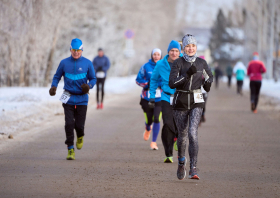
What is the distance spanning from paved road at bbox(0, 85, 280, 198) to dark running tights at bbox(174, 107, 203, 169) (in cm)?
35

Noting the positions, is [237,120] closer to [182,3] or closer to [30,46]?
[30,46]

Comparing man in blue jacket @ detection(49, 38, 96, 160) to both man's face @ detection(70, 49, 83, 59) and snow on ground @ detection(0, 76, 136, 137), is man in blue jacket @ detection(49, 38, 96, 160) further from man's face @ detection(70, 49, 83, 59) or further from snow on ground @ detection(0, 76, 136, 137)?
snow on ground @ detection(0, 76, 136, 137)

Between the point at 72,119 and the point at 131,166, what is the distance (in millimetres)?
1383

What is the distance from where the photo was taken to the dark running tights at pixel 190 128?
6.75 metres

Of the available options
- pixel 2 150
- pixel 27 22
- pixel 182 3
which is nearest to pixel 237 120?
pixel 2 150

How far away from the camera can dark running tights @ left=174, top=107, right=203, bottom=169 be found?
22.2 feet

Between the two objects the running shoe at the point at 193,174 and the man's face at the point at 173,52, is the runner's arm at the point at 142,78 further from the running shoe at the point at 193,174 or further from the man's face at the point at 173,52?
the running shoe at the point at 193,174

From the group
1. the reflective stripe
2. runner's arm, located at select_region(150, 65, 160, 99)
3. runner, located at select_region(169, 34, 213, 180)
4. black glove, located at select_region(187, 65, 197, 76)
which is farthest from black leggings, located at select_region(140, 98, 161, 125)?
black glove, located at select_region(187, 65, 197, 76)

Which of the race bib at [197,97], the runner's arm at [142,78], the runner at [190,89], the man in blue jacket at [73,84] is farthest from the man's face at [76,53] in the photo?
the race bib at [197,97]

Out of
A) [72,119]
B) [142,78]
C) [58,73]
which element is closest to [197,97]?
[72,119]

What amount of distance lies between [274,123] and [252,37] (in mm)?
48281

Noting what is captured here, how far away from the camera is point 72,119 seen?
8523 mm

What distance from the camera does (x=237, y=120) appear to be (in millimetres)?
15117

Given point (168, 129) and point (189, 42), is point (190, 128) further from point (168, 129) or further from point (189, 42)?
point (168, 129)
